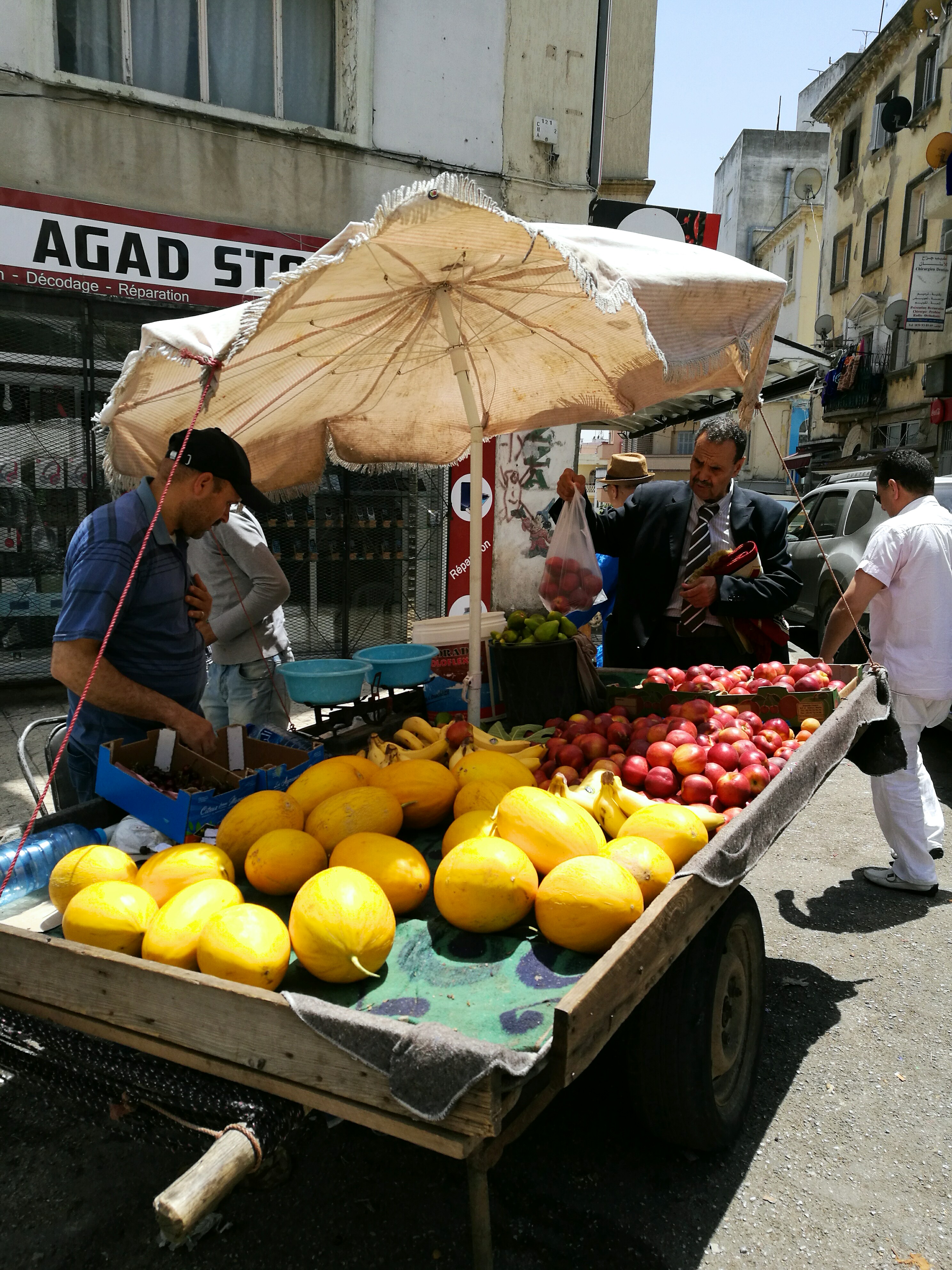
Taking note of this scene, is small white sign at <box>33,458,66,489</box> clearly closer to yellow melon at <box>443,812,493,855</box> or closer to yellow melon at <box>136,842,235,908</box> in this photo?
yellow melon at <box>136,842,235,908</box>

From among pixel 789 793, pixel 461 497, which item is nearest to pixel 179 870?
pixel 789 793

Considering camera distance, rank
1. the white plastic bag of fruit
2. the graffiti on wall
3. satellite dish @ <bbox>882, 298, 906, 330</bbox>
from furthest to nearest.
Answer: satellite dish @ <bbox>882, 298, 906, 330</bbox>, the graffiti on wall, the white plastic bag of fruit

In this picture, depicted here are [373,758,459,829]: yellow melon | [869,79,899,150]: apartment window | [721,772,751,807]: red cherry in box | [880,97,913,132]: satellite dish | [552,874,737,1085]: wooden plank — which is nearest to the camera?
[552,874,737,1085]: wooden plank

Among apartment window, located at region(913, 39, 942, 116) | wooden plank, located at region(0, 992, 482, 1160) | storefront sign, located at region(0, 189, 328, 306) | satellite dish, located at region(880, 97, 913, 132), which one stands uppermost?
apartment window, located at region(913, 39, 942, 116)

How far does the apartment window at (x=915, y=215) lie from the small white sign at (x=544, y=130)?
17841 mm

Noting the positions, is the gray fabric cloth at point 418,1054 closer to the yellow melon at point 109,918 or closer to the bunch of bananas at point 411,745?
the yellow melon at point 109,918

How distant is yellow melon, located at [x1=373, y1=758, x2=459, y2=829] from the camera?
2426 millimetres

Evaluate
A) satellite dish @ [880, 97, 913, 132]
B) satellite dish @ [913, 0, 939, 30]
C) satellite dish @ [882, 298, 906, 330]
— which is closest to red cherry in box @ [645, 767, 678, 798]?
satellite dish @ [882, 298, 906, 330]

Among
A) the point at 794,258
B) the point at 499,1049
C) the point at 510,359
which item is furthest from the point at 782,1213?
the point at 794,258

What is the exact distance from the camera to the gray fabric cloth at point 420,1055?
1326 millimetres

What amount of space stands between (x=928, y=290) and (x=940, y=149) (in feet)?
9.68

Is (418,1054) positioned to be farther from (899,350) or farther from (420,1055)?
(899,350)

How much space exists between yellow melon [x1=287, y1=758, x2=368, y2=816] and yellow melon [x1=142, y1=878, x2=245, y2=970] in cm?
43

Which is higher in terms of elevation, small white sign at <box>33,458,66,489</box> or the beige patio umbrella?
the beige patio umbrella
